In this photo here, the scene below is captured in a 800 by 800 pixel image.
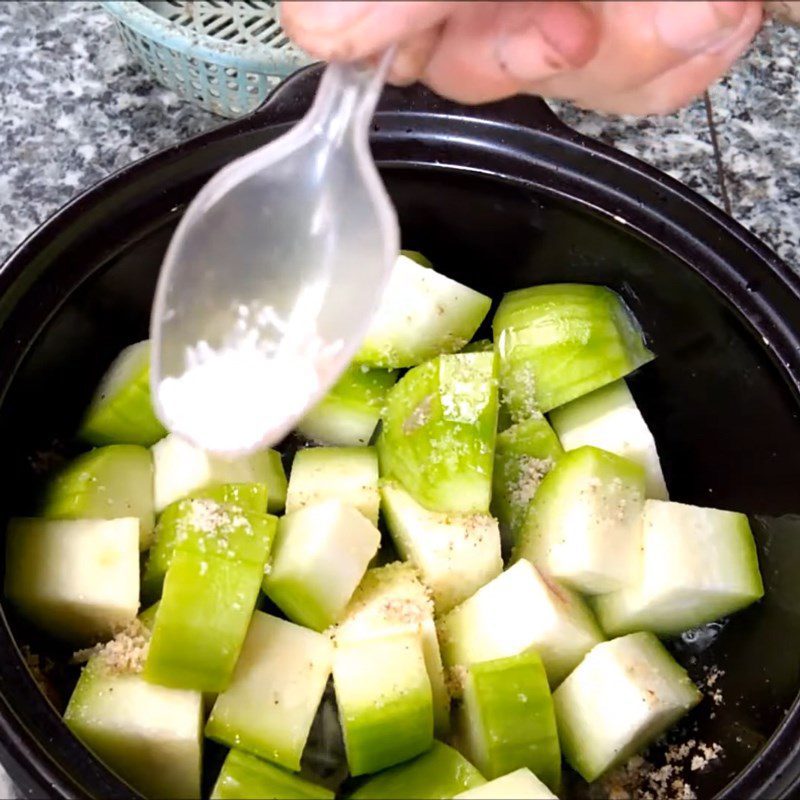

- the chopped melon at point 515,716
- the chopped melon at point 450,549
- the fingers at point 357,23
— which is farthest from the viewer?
the chopped melon at point 450,549

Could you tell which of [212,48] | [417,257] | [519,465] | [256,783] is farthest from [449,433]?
[212,48]

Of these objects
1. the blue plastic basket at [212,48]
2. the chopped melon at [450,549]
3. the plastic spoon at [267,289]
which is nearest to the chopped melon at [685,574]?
the chopped melon at [450,549]

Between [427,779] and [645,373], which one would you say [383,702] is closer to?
[427,779]

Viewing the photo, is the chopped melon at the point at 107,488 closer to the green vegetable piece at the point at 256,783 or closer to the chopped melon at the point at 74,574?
the chopped melon at the point at 74,574

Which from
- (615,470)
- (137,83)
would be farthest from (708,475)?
(137,83)

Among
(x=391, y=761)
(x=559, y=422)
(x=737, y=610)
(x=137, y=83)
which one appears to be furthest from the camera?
(x=137, y=83)

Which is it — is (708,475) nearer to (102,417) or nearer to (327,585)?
(327,585)
